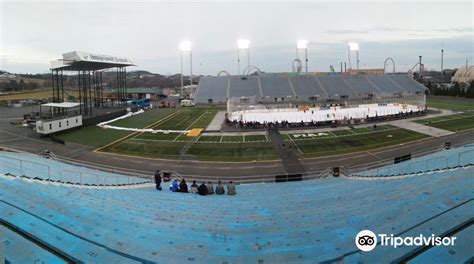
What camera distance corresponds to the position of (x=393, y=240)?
6609mm

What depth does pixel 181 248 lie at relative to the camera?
698 centimetres

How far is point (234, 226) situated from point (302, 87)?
235 ft

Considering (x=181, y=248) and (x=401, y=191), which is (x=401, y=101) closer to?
(x=401, y=191)

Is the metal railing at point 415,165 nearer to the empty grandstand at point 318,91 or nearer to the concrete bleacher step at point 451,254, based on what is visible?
the concrete bleacher step at point 451,254

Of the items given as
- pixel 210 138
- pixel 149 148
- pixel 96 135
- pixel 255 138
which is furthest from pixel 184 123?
pixel 149 148

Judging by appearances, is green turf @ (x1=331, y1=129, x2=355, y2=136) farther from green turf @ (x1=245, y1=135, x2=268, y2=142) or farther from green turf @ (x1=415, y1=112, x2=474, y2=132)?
green turf @ (x1=415, y1=112, x2=474, y2=132)

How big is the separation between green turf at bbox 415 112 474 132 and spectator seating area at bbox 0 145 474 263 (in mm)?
33708

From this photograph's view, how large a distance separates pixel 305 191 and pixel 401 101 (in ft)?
139

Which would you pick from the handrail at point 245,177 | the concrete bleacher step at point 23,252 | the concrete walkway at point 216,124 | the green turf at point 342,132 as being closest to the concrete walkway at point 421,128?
the green turf at point 342,132

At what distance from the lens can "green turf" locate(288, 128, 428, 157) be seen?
29844 millimetres

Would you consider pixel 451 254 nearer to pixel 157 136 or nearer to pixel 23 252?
pixel 23 252

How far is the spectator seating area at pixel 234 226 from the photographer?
6254mm

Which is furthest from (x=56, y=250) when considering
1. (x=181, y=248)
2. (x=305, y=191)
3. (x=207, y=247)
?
(x=305, y=191)

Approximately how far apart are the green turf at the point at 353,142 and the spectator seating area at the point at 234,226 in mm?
18607
